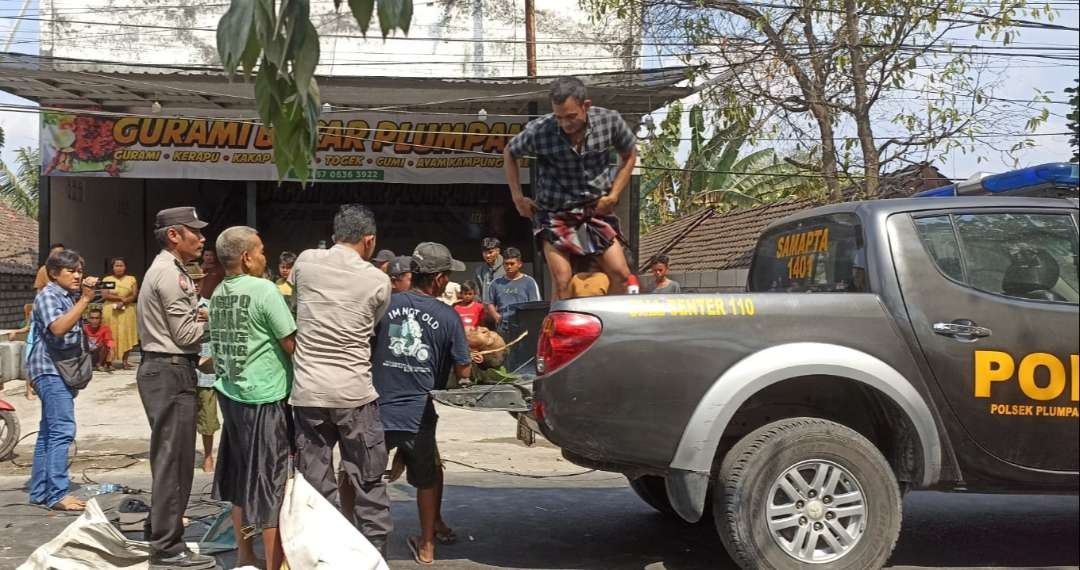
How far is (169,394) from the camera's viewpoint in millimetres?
5266

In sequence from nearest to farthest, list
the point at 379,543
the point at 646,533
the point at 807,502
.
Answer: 1. the point at 807,502
2. the point at 379,543
3. the point at 646,533

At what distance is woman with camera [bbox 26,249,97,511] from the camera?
638 centimetres

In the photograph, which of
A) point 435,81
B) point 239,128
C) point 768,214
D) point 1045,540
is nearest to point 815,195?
point 768,214

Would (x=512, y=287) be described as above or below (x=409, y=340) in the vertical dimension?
above

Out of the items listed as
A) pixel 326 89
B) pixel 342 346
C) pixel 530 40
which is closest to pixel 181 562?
pixel 342 346

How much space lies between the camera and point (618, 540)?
5703 mm

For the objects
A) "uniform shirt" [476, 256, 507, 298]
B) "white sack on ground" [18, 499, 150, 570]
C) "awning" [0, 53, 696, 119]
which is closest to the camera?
"white sack on ground" [18, 499, 150, 570]

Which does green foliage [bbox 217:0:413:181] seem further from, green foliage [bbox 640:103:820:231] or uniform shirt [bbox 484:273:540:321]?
green foliage [bbox 640:103:820:231]

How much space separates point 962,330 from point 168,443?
393 centimetres

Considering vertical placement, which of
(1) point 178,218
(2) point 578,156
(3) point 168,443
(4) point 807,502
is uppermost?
(2) point 578,156

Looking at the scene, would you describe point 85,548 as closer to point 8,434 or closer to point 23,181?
point 8,434

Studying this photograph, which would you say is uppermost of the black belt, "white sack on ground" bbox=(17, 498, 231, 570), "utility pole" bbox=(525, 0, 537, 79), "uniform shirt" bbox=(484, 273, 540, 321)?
"utility pole" bbox=(525, 0, 537, 79)

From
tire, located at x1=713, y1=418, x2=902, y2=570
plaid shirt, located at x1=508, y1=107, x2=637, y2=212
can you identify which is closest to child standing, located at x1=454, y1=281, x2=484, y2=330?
plaid shirt, located at x1=508, y1=107, x2=637, y2=212

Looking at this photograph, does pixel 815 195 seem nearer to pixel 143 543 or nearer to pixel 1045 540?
pixel 1045 540
